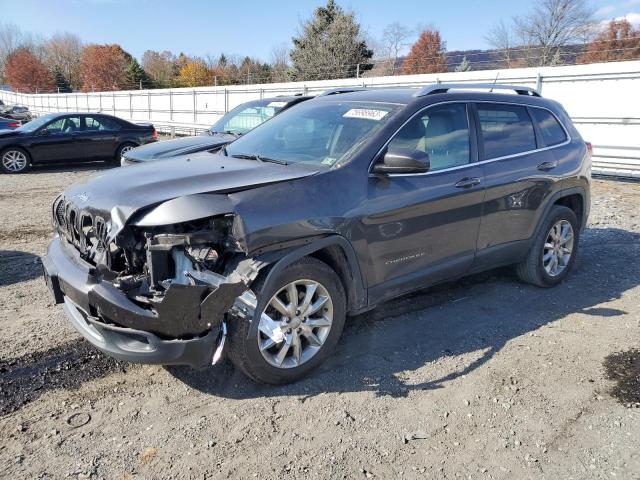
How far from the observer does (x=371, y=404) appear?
328 cm

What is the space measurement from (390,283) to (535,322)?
158 cm

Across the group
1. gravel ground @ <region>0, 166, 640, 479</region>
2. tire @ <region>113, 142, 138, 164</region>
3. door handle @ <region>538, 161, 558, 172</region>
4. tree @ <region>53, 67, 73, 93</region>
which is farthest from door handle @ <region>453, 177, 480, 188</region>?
tree @ <region>53, 67, 73, 93</region>

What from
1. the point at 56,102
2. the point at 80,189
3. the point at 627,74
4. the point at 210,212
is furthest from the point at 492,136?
the point at 56,102

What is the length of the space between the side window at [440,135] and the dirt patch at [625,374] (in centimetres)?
191

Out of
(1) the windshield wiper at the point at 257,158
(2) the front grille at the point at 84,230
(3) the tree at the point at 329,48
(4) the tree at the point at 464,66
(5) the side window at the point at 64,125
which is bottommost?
(2) the front grille at the point at 84,230

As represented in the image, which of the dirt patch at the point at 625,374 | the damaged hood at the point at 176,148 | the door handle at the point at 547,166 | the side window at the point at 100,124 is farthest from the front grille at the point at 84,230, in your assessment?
the side window at the point at 100,124

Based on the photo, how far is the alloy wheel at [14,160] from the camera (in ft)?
43.0

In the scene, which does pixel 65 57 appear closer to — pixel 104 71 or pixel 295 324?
pixel 104 71

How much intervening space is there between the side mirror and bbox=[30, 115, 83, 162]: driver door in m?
12.3

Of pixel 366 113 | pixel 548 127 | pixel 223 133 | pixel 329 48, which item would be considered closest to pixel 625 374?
pixel 548 127

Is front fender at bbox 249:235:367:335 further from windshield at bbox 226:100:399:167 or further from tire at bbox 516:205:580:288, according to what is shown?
tire at bbox 516:205:580:288

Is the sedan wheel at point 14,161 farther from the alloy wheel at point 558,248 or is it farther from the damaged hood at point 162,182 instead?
the alloy wheel at point 558,248

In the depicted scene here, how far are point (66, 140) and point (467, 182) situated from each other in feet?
40.5

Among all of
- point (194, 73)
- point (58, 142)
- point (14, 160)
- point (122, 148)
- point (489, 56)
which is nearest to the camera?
point (14, 160)
